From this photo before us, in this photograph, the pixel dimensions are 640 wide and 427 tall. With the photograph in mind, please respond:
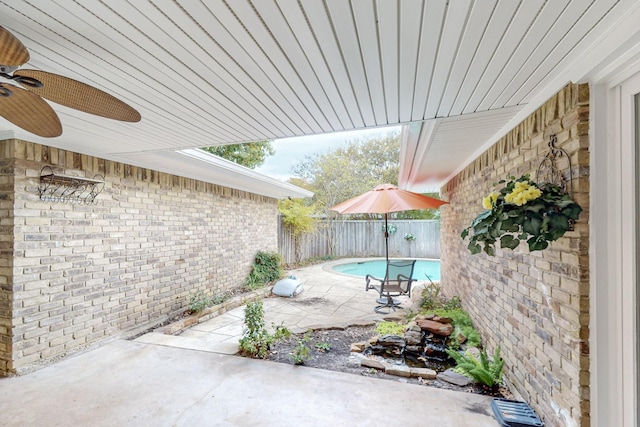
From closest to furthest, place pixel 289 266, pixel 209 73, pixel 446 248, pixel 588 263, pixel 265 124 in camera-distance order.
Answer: pixel 588 263 < pixel 209 73 < pixel 265 124 < pixel 446 248 < pixel 289 266

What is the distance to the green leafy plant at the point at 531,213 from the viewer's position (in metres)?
1.61

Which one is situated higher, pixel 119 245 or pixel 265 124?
pixel 265 124

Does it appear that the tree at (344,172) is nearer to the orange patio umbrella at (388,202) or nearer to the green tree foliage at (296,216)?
the green tree foliage at (296,216)

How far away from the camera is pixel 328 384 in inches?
106

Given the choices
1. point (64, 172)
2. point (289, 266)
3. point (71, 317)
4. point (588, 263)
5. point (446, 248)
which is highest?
point (64, 172)

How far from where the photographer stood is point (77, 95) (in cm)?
140

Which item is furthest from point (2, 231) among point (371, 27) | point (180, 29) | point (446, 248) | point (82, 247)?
point (446, 248)

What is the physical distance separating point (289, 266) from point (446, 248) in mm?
5956

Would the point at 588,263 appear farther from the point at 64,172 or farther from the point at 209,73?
the point at 64,172

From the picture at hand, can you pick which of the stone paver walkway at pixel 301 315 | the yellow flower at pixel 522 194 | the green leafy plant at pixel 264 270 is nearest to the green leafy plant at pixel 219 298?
the stone paver walkway at pixel 301 315

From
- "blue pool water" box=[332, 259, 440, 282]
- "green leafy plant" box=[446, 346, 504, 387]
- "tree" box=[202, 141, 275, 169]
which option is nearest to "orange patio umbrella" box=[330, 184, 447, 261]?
"green leafy plant" box=[446, 346, 504, 387]

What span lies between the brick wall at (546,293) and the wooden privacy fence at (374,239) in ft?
31.4

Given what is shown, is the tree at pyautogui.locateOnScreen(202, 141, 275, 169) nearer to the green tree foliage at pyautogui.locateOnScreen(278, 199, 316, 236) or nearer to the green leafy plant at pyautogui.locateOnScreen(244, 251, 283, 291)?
the green tree foliage at pyautogui.locateOnScreen(278, 199, 316, 236)

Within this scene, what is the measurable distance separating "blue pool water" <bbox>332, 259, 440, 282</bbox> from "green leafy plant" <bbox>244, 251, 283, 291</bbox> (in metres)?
3.86
